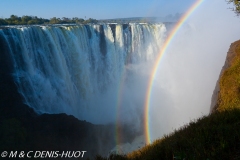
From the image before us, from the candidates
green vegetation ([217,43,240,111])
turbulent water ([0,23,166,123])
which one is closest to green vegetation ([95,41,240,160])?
green vegetation ([217,43,240,111])

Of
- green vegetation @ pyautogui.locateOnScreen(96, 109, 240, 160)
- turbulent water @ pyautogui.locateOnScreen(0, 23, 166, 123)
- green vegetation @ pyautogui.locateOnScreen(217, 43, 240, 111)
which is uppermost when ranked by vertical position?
turbulent water @ pyautogui.locateOnScreen(0, 23, 166, 123)

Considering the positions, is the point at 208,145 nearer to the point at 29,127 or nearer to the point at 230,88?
the point at 230,88

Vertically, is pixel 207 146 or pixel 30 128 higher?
pixel 30 128

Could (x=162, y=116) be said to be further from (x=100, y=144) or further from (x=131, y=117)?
(x=100, y=144)

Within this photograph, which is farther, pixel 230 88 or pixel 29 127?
pixel 29 127

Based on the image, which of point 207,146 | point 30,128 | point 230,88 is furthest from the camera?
point 30,128

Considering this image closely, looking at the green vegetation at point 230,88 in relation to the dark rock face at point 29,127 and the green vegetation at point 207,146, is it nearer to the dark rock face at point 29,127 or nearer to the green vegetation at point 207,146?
the green vegetation at point 207,146

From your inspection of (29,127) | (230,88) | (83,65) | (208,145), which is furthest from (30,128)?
(208,145)

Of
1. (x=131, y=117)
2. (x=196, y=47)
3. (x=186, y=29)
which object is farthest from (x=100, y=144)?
(x=186, y=29)

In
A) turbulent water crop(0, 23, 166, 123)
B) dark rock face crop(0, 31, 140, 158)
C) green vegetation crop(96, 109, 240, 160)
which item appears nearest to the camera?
green vegetation crop(96, 109, 240, 160)

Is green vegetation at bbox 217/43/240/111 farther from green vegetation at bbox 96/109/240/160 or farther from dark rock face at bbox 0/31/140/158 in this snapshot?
dark rock face at bbox 0/31/140/158
